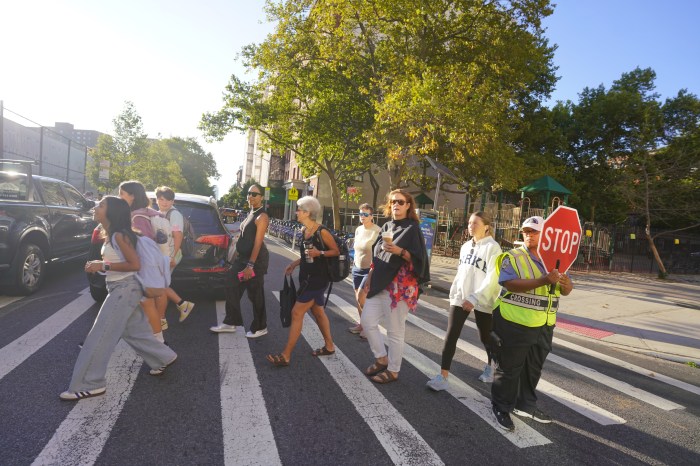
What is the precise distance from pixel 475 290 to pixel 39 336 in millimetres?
4932

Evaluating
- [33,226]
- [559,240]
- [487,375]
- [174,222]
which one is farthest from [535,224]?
[33,226]

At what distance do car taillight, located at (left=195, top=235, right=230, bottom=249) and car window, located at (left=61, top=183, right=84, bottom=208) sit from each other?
13.7 ft

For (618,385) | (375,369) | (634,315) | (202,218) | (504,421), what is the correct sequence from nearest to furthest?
(504,421)
(375,369)
(618,385)
(202,218)
(634,315)

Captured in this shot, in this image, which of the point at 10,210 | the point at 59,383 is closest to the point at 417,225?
the point at 59,383

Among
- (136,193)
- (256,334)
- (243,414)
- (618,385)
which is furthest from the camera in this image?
(256,334)

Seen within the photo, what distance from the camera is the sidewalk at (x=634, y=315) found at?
7.09 meters

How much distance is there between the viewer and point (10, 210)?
6316 millimetres

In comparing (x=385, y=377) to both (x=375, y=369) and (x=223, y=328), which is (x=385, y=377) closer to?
(x=375, y=369)

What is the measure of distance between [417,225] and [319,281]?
1208 millimetres

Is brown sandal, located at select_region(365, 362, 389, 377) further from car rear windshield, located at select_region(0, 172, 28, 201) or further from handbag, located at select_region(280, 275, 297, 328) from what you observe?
car rear windshield, located at select_region(0, 172, 28, 201)

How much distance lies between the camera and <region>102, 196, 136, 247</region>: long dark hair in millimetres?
3426

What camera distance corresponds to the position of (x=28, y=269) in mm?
6711

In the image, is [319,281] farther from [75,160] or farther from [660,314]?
[75,160]

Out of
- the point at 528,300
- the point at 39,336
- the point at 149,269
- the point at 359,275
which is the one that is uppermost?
the point at 528,300
